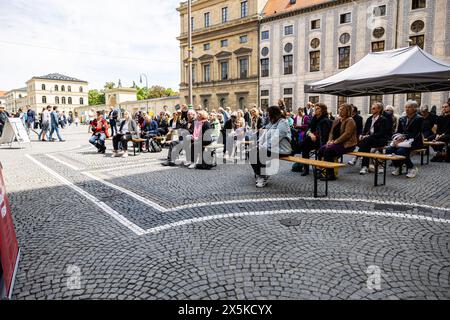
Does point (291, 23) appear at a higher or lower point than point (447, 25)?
higher

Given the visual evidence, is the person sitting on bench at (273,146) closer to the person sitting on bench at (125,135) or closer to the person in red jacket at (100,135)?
the person sitting on bench at (125,135)

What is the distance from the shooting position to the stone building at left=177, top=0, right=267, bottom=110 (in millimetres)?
41562

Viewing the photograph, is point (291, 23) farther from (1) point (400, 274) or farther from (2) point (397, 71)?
(1) point (400, 274)

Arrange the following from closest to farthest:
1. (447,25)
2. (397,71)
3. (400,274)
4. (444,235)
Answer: (400,274) → (444,235) → (397,71) → (447,25)

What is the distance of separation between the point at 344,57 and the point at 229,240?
34.5m

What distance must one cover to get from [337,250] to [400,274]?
707mm

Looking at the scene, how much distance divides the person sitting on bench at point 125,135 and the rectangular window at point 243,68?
31909 mm

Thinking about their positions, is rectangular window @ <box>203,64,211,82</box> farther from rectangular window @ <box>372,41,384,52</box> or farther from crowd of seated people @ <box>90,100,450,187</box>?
crowd of seated people @ <box>90,100,450,187</box>

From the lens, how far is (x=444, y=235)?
4.10m

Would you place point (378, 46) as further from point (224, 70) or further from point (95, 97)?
point (95, 97)

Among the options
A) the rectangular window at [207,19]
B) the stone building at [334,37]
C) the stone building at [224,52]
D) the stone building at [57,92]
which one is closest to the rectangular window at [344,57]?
the stone building at [334,37]

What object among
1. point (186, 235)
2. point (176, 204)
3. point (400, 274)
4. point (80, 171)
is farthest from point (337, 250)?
point (80, 171)

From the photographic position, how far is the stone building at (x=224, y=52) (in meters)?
41.6
